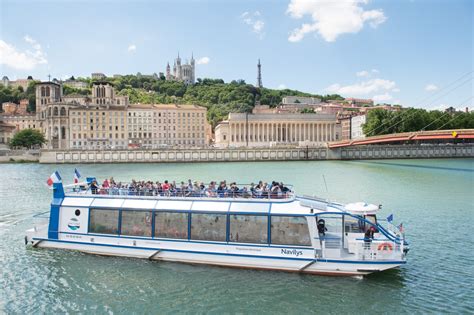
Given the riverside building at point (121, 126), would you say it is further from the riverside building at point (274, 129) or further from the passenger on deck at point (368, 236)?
the passenger on deck at point (368, 236)

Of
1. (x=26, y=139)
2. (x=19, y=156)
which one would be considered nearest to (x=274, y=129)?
(x=26, y=139)

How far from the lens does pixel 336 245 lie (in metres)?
15.1

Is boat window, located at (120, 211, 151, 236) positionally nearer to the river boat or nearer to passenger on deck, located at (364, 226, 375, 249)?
the river boat

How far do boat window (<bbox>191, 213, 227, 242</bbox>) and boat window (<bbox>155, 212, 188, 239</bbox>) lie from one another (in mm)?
376

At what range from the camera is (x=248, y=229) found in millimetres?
15547

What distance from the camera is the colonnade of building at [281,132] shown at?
14050 centimetres

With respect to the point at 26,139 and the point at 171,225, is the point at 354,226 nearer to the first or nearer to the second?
the point at 171,225

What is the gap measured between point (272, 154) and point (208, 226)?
290ft

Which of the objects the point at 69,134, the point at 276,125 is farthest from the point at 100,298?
the point at 276,125

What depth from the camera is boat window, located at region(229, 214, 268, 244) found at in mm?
15344

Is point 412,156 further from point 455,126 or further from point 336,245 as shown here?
point 336,245

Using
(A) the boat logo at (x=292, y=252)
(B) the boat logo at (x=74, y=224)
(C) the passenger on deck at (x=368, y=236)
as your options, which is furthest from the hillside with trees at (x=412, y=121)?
(B) the boat logo at (x=74, y=224)

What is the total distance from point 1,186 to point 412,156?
90488mm

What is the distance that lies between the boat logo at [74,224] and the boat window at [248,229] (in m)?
6.72
